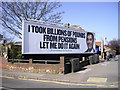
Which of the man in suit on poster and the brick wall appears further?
the man in suit on poster

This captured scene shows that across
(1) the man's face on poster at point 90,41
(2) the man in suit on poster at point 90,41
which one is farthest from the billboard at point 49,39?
(1) the man's face on poster at point 90,41

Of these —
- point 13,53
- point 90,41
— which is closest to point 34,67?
point 13,53

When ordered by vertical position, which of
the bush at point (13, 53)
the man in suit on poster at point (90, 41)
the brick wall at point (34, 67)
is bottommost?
the brick wall at point (34, 67)

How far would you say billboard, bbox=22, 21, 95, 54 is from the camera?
1759 centimetres

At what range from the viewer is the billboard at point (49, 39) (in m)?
17.6

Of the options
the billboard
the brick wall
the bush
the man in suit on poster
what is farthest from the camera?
the man in suit on poster

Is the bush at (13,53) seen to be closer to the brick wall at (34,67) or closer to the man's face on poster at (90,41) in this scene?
the brick wall at (34,67)

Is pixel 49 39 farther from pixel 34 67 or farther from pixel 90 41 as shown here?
pixel 90 41

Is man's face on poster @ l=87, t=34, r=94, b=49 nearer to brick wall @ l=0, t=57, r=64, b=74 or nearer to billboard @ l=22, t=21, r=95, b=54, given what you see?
billboard @ l=22, t=21, r=95, b=54

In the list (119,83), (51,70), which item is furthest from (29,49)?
(119,83)

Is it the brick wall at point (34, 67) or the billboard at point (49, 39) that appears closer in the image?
the brick wall at point (34, 67)

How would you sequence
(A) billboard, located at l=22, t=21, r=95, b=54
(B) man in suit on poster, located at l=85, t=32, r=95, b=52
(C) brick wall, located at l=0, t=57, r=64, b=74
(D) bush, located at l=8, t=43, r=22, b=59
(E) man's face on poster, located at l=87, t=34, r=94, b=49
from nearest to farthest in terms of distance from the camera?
(C) brick wall, located at l=0, t=57, r=64, b=74
(A) billboard, located at l=22, t=21, r=95, b=54
(D) bush, located at l=8, t=43, r=22, b=59
(B) man in suit on poster, located at l=85, t=32, r=95, b=52
(E) man's face on poster, located at l=87, t=34, r=94, b=49

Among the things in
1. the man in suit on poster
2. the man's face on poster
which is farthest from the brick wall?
the man's face on poster

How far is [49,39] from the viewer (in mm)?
19266
